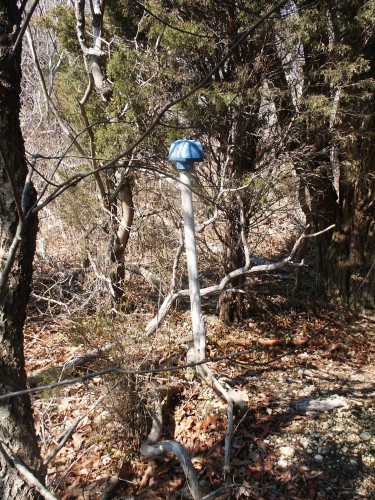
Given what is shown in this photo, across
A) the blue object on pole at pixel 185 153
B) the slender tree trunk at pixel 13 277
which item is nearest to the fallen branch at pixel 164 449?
the slender tree trunk at pixel 13 277

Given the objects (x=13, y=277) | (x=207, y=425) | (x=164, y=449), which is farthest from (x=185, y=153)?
(x=207, y=425)

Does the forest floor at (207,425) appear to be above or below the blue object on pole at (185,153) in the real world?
below

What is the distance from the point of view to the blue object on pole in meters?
2.90

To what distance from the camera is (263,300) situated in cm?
558

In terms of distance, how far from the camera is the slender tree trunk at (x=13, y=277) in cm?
166

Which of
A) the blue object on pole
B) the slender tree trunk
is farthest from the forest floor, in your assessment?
the blue object on pole

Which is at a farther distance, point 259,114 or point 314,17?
point 259,114

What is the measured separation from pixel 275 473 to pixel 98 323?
64.0 inches

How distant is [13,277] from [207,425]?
7.45ft

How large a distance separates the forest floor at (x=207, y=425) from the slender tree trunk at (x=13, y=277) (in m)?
0.80

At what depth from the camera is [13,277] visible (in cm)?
176

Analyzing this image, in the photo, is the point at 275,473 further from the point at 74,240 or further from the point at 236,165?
the point at 74,240

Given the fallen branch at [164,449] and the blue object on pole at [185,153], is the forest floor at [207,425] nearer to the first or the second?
the fallen branch at [164,449]

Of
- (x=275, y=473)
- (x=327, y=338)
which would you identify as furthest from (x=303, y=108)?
(x=275, y=473)
